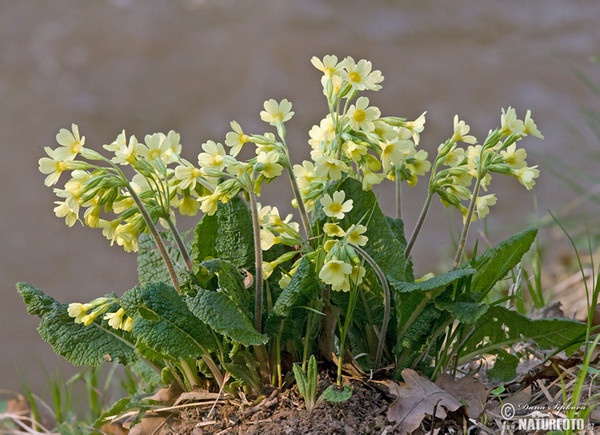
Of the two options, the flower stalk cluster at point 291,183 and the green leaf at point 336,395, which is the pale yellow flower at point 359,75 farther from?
the green leaf at point 336,395

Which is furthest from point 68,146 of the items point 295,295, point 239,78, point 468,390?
point 239,78

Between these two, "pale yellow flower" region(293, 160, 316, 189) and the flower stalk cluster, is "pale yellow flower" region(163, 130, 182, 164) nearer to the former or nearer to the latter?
the flower stalk cluster

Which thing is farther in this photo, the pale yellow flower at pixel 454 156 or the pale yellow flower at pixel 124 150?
the pale yellow flower at pixel 454 156

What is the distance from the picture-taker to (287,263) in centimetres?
189

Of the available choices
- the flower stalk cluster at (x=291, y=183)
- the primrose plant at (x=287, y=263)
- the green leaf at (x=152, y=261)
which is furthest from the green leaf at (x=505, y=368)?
the green leaf at (x=152, y=261)

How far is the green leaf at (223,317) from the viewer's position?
62.9 inches

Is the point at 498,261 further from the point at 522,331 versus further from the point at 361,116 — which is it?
the point at 361,116

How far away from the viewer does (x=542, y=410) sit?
5.82 ft

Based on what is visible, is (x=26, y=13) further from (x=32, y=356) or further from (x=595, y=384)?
(x=595, y=384)

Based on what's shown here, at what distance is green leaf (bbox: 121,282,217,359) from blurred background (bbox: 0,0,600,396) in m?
4.45

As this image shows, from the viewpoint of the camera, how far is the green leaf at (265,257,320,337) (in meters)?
1.65

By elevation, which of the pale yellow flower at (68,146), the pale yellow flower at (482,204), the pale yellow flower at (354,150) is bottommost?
the pale yellow flower at (482,204)

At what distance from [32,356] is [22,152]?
2.05 meters

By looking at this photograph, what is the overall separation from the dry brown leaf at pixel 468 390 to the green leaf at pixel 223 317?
46 cm
